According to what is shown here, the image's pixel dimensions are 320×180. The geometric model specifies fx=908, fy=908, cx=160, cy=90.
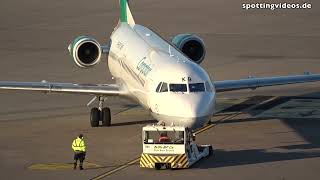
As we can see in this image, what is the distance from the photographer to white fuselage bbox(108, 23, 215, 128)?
2794 cm

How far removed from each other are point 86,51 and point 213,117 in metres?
5.73

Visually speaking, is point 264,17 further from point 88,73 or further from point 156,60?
point 156,60

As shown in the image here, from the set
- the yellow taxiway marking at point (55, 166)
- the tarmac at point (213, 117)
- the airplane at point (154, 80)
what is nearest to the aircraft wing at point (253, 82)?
the airplane at point (154, 80)

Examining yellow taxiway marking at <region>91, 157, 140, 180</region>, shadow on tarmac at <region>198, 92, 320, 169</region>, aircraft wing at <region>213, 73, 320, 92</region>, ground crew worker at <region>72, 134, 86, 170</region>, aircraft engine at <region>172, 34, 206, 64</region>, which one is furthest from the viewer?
aircraft engine at <region>172, 34, 206, 64</region>

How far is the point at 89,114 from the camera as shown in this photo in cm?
3728

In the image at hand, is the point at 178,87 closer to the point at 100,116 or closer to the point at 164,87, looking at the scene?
the point at 164,87

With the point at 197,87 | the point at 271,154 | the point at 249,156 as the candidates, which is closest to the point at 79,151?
the point at 197,87

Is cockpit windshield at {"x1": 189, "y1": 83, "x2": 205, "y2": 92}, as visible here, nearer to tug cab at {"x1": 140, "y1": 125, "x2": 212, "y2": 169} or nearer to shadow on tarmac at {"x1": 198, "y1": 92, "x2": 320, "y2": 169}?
tug cab at {"x1": 140, "y1": 125, "x2": 212, "y2": 169}

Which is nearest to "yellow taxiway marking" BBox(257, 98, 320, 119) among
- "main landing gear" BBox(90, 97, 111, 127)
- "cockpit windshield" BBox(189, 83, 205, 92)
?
"main landing gear" BBox(90, 97, 111, 127)

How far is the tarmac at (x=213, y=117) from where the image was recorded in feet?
91.2

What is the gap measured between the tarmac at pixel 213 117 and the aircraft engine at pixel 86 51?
229cm

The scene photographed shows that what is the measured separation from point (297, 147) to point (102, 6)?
51.3 meters

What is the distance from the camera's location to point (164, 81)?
29.2m

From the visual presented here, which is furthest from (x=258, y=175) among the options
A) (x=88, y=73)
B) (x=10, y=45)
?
(x=10, y=45)
